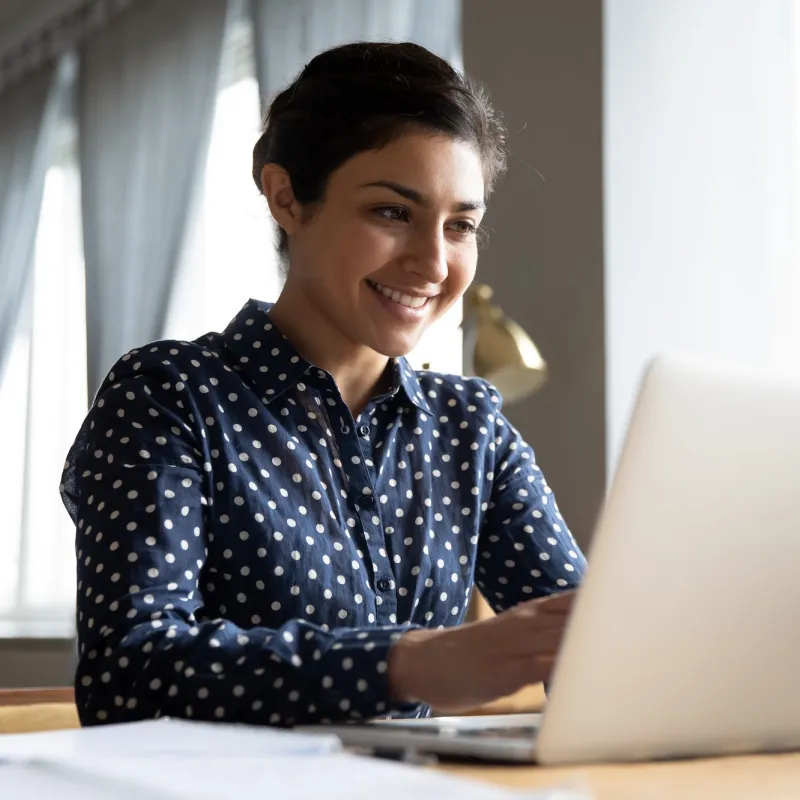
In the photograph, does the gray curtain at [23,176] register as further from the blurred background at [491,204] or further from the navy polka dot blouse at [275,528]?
the navy polka dot blouse at [275,528]

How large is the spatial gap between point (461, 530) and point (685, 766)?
0.77 m

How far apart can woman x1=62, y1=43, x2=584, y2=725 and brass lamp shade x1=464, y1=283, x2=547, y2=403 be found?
1.09m

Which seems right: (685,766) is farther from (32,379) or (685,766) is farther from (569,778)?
(32,379)

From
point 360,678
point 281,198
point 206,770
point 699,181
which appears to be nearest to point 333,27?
point 699,181

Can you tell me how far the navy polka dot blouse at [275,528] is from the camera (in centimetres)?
94

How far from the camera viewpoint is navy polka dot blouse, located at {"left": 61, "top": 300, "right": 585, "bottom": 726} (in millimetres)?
937

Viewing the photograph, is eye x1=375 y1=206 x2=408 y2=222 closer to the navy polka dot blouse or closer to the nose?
the nose

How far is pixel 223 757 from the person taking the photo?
2.10ft

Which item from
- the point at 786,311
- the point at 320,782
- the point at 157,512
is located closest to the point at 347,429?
the point at 157,512

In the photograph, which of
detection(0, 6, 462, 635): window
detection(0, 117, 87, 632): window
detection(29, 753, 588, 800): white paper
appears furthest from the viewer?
detection(0, 117, 87, 632): window

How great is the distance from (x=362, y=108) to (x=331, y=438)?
38 cm

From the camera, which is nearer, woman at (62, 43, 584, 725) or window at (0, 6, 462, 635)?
woman at (62, 43, 584, 725)

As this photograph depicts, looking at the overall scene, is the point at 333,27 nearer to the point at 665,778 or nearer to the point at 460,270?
the point at 460,270

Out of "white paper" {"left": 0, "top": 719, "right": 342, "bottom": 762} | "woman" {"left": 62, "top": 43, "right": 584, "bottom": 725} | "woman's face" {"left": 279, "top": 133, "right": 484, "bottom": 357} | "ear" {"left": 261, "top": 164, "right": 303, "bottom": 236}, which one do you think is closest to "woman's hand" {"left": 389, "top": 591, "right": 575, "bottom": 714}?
"white paper" {"left": 0, "top": 719, "right": 342, "bottom": 762}
